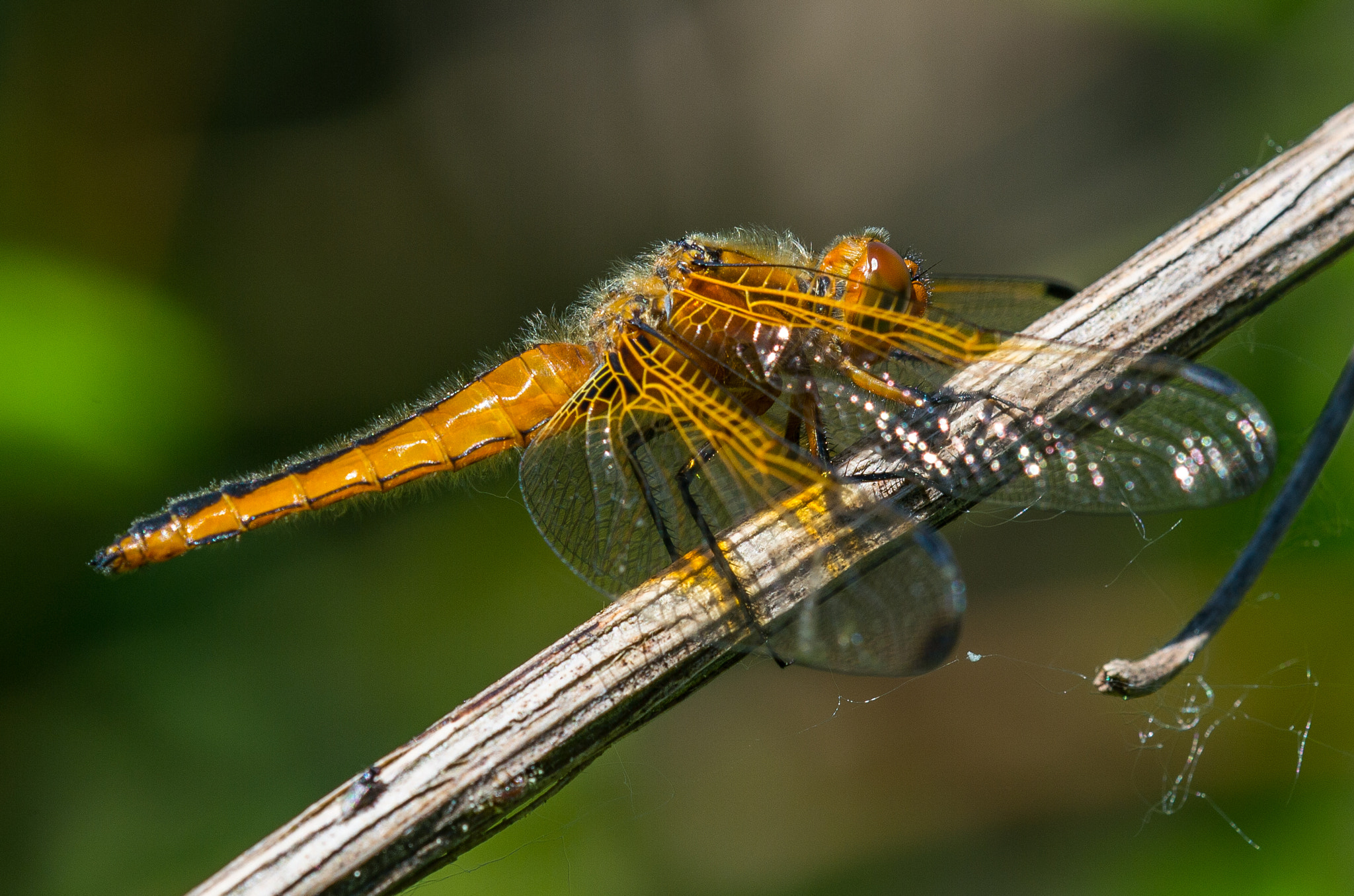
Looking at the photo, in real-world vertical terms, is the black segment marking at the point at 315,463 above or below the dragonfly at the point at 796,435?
above

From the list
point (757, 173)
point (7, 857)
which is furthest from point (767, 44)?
point (7, 857)

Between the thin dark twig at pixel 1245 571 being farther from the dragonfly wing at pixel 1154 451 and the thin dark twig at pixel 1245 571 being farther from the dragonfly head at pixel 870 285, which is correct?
the dragonfly head at pixel 870 285

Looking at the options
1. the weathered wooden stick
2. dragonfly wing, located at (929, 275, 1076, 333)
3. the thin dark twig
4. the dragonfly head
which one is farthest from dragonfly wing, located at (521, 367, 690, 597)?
dragonfly wing, located at (929, 275, 1076, 333)

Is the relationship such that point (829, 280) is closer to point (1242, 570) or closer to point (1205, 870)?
point (1242, 570)

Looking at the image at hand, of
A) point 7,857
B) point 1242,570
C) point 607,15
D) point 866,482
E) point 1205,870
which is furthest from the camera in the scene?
point 607,15

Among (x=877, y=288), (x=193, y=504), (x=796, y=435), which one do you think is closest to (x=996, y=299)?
(x=877, y=288)

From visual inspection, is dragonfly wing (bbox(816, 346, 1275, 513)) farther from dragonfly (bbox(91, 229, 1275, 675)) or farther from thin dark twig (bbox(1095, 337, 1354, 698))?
thin dark twig (bbox(1095, 337, 1354, 698))

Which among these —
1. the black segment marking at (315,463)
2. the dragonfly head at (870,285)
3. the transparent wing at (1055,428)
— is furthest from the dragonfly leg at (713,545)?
the black segment marking at (315,463)
